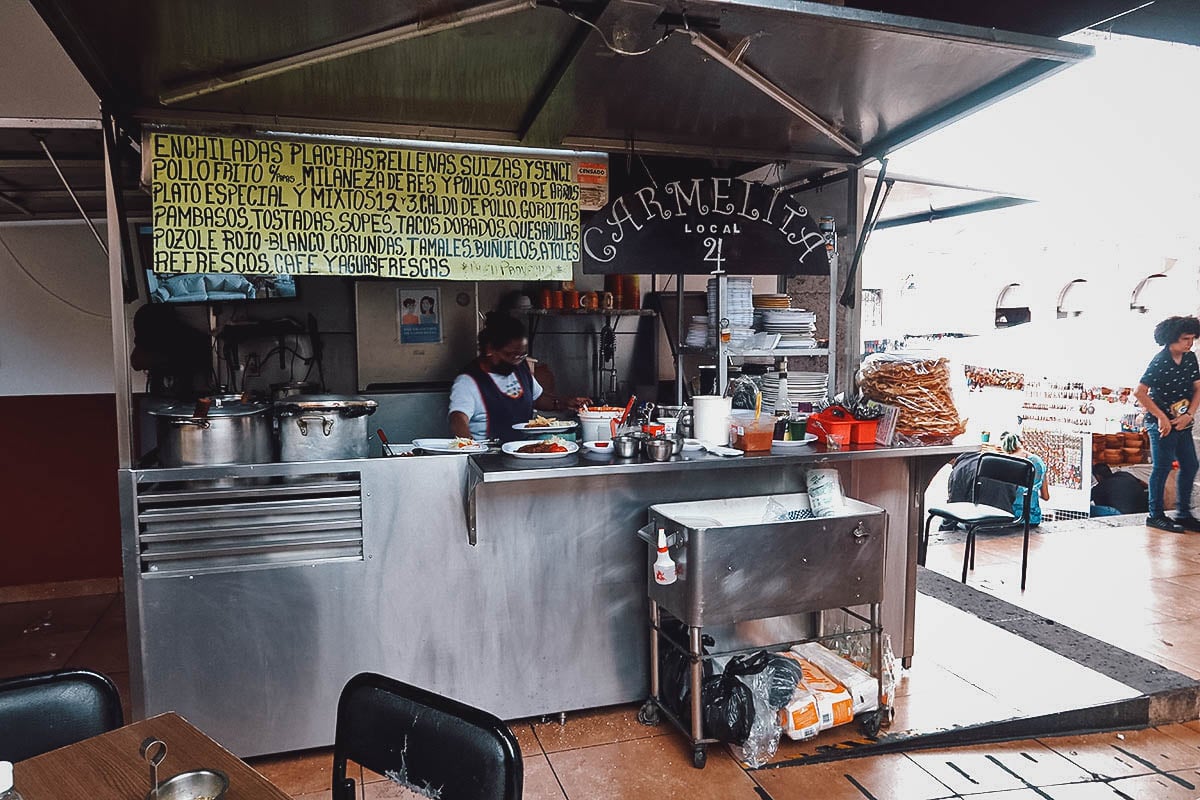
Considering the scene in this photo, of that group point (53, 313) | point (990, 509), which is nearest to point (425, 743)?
point (990, 509)

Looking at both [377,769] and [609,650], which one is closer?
[377,769]

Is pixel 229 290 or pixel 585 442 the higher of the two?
pixel 229 290

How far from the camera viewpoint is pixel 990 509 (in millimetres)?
5172

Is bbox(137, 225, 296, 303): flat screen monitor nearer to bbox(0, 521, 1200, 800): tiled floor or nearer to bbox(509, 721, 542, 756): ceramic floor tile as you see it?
bbox(0, 521, 1200, 800): tiled floor

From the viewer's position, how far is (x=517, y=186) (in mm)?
3623

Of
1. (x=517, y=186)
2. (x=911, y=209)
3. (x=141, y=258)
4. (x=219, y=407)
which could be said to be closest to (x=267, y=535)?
(x=219, y=407)

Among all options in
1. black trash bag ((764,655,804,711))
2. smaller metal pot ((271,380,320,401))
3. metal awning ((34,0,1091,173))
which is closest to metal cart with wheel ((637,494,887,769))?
black trash bag ((764,655,804,711))

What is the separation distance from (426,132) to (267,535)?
76.2 inches

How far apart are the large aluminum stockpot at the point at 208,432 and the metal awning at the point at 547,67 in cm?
121

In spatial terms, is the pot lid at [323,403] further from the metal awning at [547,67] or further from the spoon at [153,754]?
the spoon at [153,754]

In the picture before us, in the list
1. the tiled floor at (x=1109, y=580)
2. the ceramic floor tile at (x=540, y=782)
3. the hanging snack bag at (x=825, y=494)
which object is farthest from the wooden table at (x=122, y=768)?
the tiled floor at (x=1109, y=580)

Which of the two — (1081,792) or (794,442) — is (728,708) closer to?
(794,442)

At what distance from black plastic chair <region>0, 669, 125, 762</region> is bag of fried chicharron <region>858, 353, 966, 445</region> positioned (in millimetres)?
3225

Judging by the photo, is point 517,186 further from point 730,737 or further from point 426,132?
point 730,737
